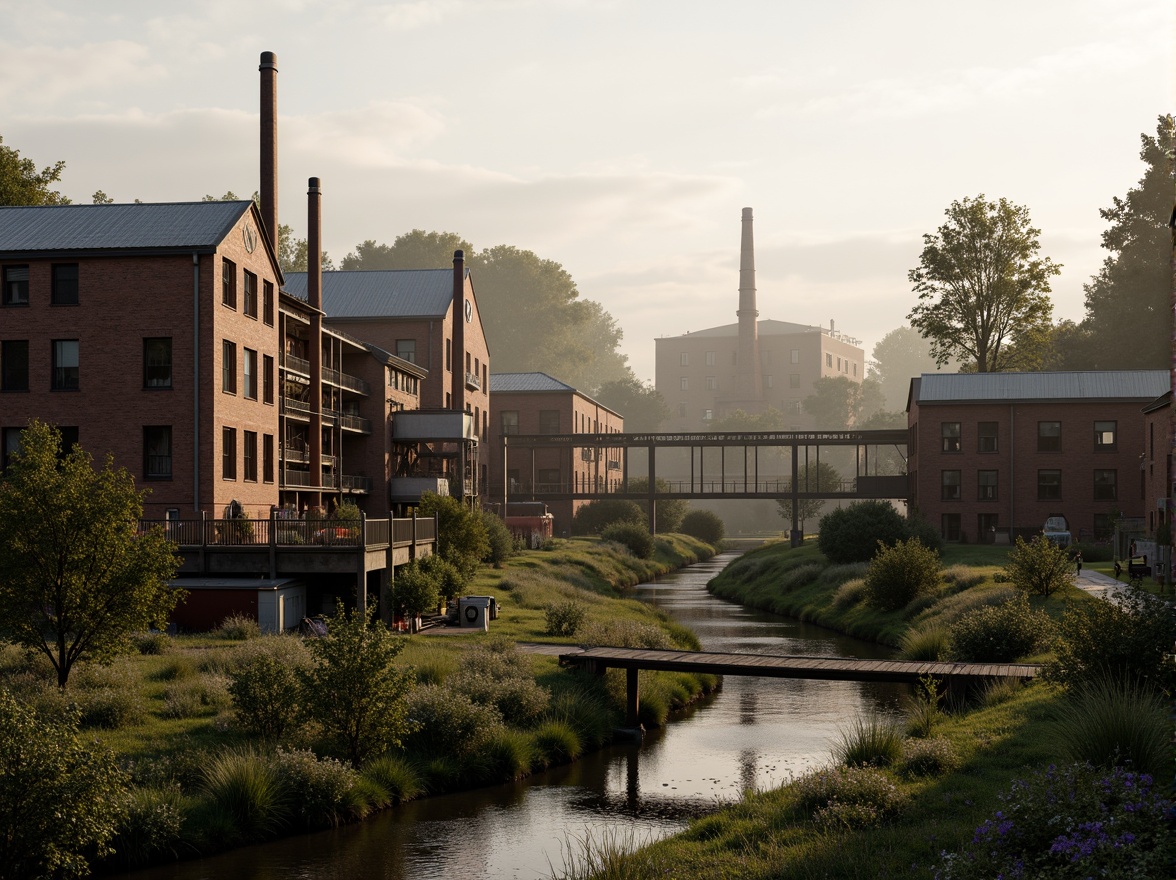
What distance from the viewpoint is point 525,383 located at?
93.0 metres

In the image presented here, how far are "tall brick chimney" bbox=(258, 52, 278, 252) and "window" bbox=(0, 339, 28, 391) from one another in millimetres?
10582

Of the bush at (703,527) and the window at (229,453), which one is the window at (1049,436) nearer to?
the bush at (703,527)

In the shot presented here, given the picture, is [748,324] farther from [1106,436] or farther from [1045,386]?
[1106,436]

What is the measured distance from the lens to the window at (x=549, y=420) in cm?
9106

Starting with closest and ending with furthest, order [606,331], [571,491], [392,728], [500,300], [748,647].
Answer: [392,728]
[748,647]
[571,491]
[500,300]
[606,331]

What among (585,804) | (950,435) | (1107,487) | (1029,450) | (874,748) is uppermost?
(950,435)

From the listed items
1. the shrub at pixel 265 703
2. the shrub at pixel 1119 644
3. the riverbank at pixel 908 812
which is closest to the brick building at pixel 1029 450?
the riverbank at pixel 908 812

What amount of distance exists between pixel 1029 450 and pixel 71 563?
181ft

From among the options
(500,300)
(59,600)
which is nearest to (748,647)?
(59,600)

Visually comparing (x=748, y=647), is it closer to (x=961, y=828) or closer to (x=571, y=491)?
(x=961, y=828)

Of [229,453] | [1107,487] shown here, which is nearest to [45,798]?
[229,453]

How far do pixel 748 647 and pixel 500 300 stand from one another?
108499mm

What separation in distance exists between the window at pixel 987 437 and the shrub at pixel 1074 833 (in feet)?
184

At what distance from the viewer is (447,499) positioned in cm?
4638
